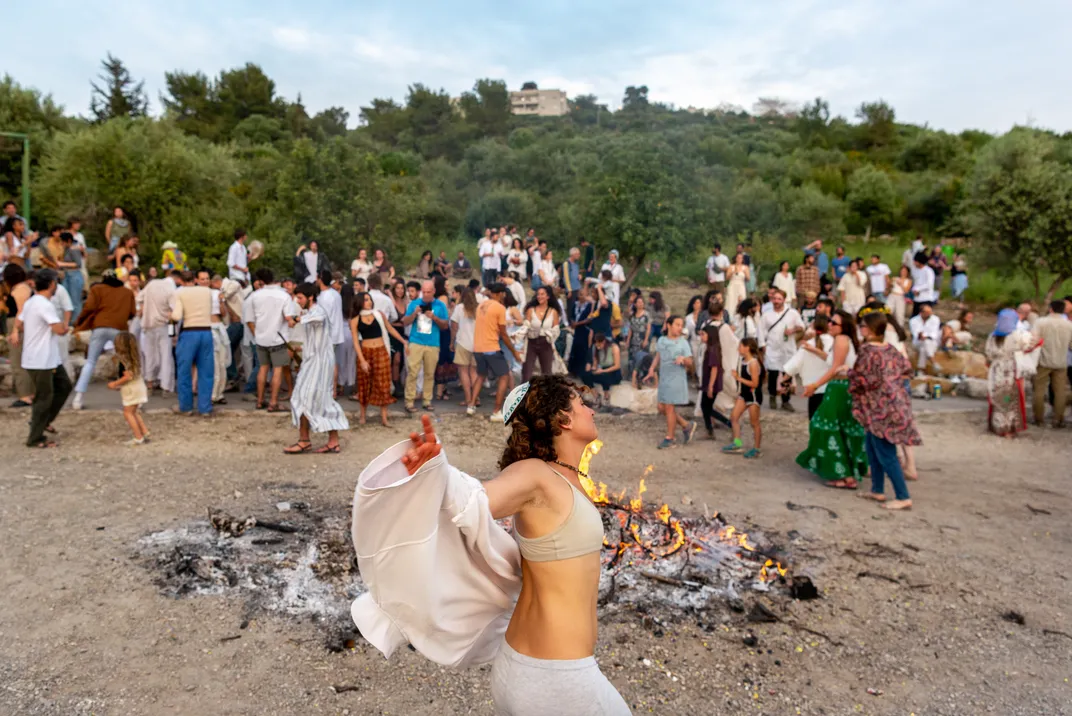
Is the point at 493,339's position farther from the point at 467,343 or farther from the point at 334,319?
the point at 334,319

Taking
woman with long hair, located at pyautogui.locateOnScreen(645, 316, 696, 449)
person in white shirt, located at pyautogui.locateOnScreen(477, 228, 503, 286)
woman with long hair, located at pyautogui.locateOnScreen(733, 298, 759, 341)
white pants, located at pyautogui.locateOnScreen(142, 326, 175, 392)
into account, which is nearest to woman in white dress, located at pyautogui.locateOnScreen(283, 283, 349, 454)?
white pants, located at pyautogui.locateOnScreen(142, 326, 175, 392)

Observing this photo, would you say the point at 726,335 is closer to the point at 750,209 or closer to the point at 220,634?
the point at 220,634

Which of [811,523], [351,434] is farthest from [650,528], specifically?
[351,434]

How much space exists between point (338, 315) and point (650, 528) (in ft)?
17.5

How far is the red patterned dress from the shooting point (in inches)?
284

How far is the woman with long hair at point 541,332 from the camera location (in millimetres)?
10539

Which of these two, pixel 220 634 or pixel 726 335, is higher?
pixel 726 335

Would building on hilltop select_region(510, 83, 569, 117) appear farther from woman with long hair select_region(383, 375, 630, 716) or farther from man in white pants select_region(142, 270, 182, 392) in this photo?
woman with long hair select_region(383, 375, 630, 716)

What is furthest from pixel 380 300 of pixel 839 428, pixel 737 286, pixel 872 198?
pixel 872 198

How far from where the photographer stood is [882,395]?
731 cm

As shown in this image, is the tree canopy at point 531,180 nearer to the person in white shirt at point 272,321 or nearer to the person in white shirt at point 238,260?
the person in white shirt at point 238,260

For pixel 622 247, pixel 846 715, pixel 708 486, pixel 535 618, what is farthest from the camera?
pixel 622 247

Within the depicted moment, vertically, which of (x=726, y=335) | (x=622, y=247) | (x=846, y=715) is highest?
(x=622, y=247)

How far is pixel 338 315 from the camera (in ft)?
32.8
